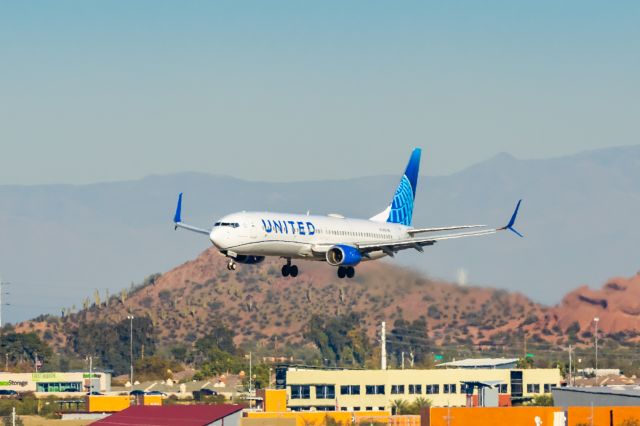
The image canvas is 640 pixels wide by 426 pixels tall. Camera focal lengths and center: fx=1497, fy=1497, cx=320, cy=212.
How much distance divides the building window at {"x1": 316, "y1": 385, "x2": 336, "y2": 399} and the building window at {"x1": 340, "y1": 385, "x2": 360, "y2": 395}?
3.41ft

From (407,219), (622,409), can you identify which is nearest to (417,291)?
(407,219)

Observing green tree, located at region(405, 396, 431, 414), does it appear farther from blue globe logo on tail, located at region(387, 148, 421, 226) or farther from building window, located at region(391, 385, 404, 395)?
blue globe logo on tail, located at region(387, 148, 421, 226)

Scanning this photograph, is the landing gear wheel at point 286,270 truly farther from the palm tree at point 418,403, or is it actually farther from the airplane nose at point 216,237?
the palm tree at point 418,403

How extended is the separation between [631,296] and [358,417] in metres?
57.1

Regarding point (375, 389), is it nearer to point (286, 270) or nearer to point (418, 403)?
point (418, 403)

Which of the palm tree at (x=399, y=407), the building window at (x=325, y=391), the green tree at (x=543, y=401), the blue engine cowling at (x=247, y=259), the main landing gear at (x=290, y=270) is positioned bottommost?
the palm tree at (x=399, y=407)

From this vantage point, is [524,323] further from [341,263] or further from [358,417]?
[341,263]

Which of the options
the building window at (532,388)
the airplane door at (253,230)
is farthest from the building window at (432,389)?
the airplane door at (253,230)

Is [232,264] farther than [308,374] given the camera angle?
No

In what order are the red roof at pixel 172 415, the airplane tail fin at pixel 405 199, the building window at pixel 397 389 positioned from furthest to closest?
the building window at pixel 397 389 < the airplane tail fin at pixel 405 199 < the red roof at pixel 172 415

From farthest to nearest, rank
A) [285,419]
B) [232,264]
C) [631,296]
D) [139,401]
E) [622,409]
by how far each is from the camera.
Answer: [631,296] < [139,401] < [285,419] < [232,264] < [622,409]

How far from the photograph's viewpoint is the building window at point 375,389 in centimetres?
18338

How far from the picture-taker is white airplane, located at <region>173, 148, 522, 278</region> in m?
112

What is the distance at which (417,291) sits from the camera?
182250 mm
